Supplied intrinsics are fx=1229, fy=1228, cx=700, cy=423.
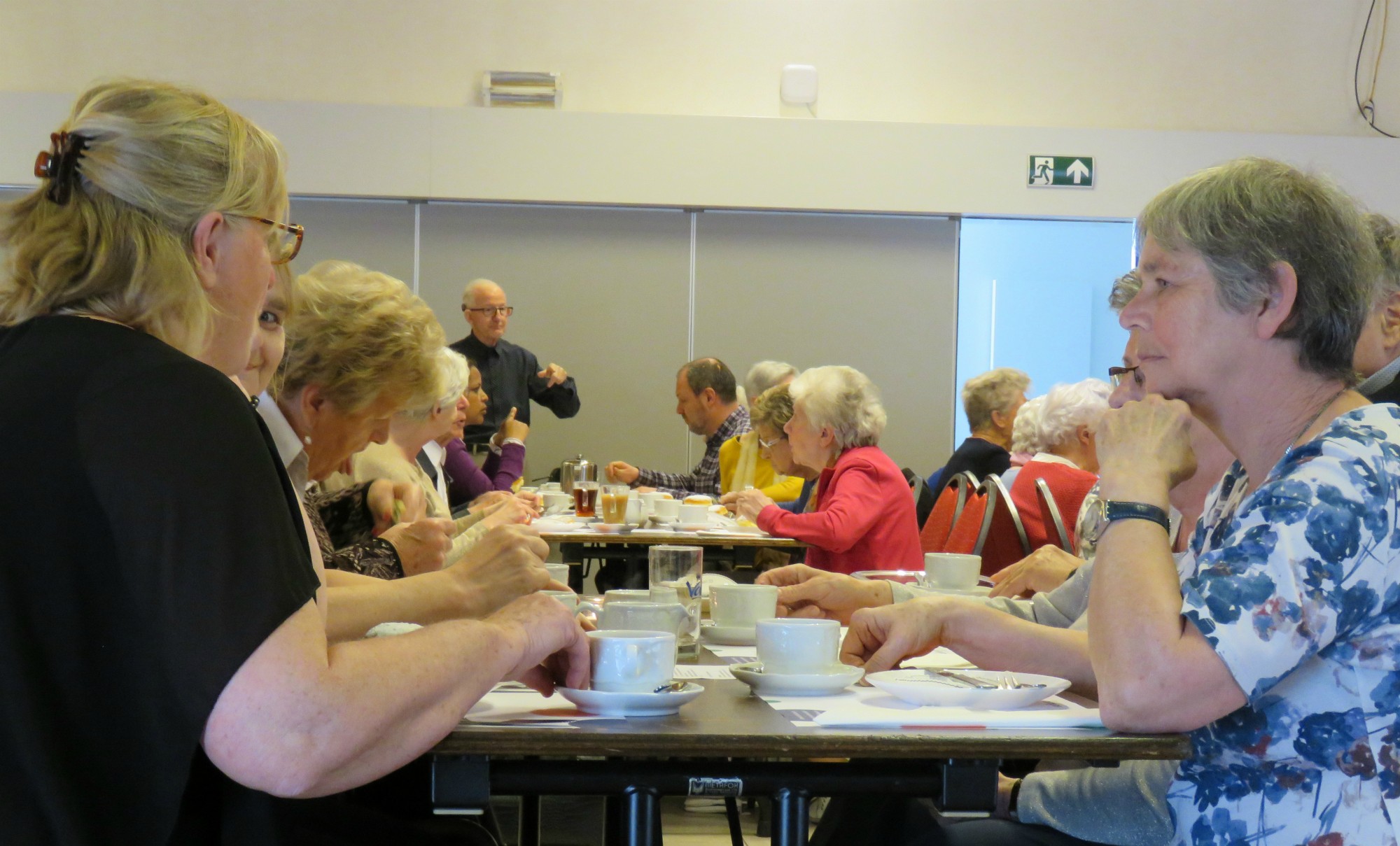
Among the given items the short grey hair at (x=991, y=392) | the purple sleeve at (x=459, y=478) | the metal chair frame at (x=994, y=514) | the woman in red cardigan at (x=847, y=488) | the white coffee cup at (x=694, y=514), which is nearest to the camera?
the metal chair frame at (x=994, y=514)

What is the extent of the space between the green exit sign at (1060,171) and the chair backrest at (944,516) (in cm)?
381

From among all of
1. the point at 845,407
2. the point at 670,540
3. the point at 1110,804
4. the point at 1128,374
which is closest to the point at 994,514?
the point at 845,407

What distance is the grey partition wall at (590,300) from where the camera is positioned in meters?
7.38

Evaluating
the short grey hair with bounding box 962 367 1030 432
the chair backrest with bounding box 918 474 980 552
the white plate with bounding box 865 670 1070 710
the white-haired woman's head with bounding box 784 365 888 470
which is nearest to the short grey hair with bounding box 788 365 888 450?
the white-haired woman's head with bounding box 784 365 888 470

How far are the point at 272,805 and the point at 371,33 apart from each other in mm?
7103

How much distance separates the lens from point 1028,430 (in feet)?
14.0

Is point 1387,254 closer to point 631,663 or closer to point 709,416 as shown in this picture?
point 631,663

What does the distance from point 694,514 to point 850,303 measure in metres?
3.25

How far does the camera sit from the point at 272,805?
1168 millimetres

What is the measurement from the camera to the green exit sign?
746 centimetres

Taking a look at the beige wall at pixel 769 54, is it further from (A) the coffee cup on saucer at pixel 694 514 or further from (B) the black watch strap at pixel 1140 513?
(B) the black watch strap at pixel 1140 513

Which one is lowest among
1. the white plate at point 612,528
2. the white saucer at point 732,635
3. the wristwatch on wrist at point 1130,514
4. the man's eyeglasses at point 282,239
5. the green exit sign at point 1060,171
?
the white plate at point 612,528

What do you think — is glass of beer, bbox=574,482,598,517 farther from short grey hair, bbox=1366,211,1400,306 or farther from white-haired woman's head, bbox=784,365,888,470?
short grey hair, bbox=1366,211,1400,306

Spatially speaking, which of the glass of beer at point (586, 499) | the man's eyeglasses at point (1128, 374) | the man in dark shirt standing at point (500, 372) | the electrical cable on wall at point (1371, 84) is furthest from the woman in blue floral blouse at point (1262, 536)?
the electrical cable on wall at point (1371, 84)
